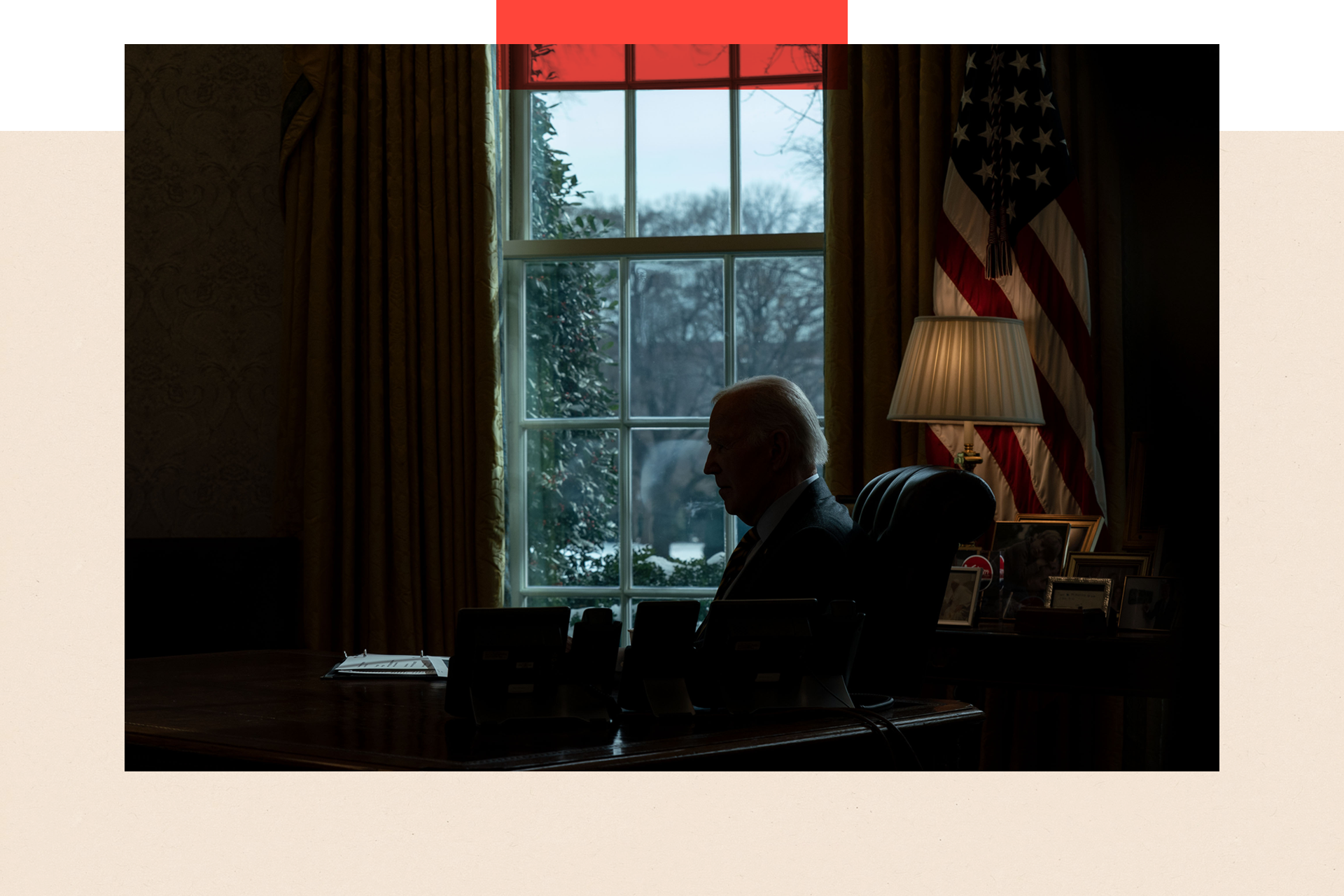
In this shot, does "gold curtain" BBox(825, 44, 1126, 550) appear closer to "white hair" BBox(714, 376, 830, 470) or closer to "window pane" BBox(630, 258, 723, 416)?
"window pane" BBox(630, 258, 723, 416)

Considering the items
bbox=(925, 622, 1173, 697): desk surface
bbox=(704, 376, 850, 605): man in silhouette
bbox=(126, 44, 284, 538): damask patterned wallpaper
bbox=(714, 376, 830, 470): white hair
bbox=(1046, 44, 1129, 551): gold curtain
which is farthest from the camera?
bbox=(126, 44, 284, 538): damask patterned wallpaper

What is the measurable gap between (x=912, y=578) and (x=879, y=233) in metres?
1.69

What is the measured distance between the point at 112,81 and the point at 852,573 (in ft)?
4.86

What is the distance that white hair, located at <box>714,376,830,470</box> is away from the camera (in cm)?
228

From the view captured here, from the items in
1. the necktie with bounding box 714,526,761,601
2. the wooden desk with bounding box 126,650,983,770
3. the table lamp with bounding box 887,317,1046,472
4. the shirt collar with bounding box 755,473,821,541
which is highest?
the table lamp with bounding box 887,317,1046,472

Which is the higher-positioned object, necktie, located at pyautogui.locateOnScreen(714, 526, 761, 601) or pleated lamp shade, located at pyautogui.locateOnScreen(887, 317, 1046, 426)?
pleated lamp shade, located at pyautogui.locateOnScreen(887, 317, 1046, 426)

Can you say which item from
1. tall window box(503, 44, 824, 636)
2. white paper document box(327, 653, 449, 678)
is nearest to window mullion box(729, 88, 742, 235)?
tall window box(503, 44, 824, 636)

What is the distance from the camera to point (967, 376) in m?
2.97

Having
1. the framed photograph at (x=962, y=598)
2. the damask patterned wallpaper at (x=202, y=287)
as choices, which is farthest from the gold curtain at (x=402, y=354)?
the framed photograph at (x=962, y=598)

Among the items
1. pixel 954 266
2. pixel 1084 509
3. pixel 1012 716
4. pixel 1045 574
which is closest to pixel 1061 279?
pixel 954 266

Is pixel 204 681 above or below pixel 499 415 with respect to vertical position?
below

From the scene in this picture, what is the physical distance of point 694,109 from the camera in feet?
12.4

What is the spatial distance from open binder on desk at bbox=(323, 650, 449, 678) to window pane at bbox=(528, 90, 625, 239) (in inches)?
80.7

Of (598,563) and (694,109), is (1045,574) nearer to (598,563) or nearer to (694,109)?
(598,563)
